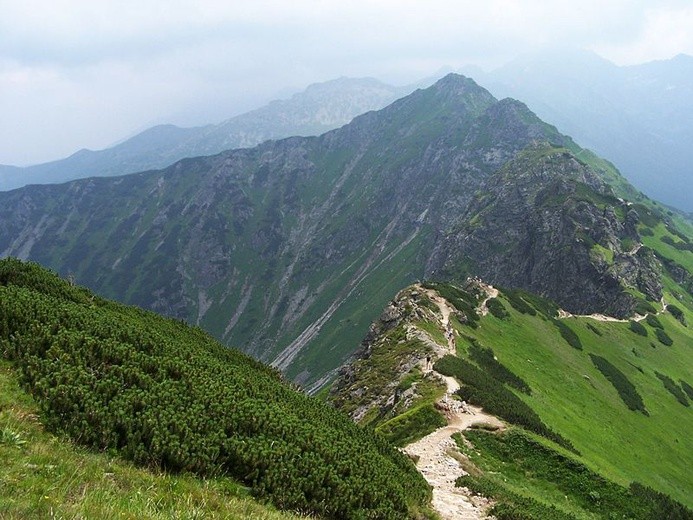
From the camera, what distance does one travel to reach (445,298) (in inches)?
3091

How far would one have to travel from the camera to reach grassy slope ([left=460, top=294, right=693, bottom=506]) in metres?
48.3

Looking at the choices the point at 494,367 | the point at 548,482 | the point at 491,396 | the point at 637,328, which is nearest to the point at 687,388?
the point at 637,328

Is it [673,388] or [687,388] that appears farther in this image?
[687,388]

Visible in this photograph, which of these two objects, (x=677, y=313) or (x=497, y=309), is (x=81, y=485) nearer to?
(x=497, y=309)

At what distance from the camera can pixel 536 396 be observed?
5209cm

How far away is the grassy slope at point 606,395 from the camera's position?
4831 centimetres

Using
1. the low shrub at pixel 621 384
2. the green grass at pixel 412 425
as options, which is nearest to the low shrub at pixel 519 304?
the low shrub at pixel 621 384

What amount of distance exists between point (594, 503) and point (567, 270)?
13813cm

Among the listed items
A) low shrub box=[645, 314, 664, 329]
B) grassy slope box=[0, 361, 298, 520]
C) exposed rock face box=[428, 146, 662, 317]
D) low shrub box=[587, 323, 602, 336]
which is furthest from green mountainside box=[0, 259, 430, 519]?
exposed rock face box=[428, 146, 662, 317]

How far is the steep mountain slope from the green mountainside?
905 centimetres

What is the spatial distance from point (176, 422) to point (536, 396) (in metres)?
48.2

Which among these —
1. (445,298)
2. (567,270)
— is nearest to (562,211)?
(567,270)

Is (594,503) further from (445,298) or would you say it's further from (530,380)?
(445,298)

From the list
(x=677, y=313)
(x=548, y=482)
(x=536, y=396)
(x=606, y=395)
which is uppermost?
(x=548, y=482)
